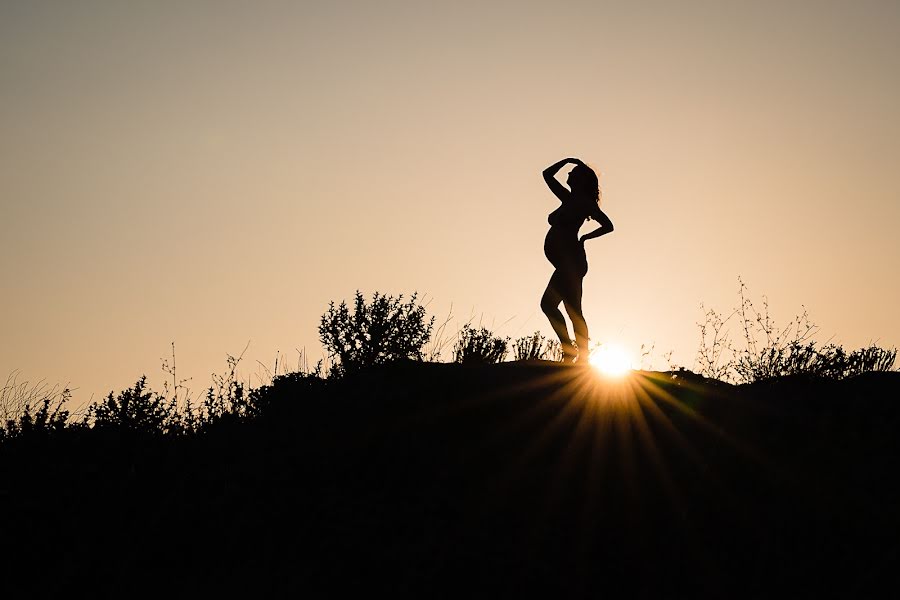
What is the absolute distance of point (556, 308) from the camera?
1101cm

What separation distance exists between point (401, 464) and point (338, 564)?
1492 millimetres

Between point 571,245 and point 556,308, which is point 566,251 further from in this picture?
point 556,308

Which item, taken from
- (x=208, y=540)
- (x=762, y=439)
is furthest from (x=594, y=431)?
(x=208, y=540)

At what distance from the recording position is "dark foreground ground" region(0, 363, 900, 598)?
6277mm

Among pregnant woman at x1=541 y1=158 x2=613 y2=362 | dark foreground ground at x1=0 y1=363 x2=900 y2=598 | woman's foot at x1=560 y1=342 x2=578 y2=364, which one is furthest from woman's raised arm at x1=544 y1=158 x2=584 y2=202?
dark foreground ground at x1=0 y1=363 x2=900 y2=598

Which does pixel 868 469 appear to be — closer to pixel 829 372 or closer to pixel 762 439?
→ pixel 762 439

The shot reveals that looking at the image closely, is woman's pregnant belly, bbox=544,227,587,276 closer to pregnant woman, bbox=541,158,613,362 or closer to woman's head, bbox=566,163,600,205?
pregnant woman, bbox=541,158,613,362

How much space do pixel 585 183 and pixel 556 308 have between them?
68.1 inches

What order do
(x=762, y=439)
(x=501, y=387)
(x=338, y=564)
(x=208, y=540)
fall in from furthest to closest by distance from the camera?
Answer: (x=501, y=387) < (x=762, y=439) < (x=208, y=540) < (x=338, y=564)

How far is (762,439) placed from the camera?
26.6 feet

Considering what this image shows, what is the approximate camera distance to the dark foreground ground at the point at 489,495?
20.6 feet

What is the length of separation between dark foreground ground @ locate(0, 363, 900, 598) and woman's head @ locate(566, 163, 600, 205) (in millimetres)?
2758

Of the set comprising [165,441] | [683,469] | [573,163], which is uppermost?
[573,163]

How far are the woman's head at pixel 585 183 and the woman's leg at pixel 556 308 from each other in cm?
112
